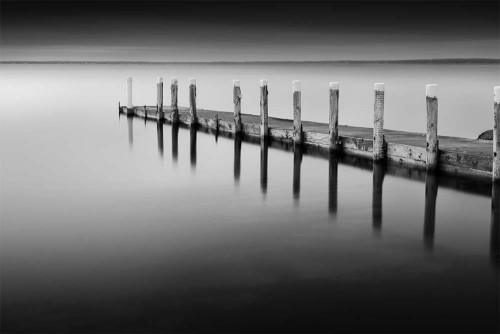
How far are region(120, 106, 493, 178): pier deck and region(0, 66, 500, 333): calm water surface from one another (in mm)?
266

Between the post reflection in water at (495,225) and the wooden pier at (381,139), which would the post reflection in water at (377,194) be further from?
the post reflection in water at (495,225)

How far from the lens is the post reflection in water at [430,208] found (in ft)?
26.4

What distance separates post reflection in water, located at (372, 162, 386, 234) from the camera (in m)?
8.72

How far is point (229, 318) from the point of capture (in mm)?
5387

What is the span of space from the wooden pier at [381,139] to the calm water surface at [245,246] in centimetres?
29

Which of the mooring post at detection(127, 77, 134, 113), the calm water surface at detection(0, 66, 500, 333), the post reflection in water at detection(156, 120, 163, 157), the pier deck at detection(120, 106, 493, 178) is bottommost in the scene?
the calm water surface at detection(0, 66, 500, 333)

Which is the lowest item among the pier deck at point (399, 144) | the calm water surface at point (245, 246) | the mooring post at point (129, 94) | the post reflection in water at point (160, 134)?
the calm water surface at point (245, 246)

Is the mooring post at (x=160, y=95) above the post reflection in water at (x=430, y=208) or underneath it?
above

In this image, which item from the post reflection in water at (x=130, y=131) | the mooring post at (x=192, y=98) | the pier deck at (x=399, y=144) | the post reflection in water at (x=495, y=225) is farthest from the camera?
the mooring post at (x=192, y=98)

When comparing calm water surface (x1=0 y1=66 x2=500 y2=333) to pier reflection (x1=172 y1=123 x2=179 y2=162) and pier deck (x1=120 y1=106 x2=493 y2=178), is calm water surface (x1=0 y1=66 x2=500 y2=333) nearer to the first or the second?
pier deck (x1=120 y1=106 x2=493 y2=178)

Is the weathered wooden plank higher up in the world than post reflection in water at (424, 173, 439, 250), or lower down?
higher up

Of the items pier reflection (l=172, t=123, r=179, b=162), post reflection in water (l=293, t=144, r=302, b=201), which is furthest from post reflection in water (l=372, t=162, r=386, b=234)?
pier reflection (l=172, t=123, r=179, b=162)

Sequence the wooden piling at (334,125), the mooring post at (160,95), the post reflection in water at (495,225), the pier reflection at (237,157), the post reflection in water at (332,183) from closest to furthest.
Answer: the post reflection in water at (495,225)
the post reflection in water at (332,183)
the pier reflection at (237,157)
the wooden piling at (334,125)
the mooring post at (160,95)

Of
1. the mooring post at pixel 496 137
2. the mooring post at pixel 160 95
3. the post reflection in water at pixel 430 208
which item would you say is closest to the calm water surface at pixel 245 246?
the post reflection in water at pixel 430 208
